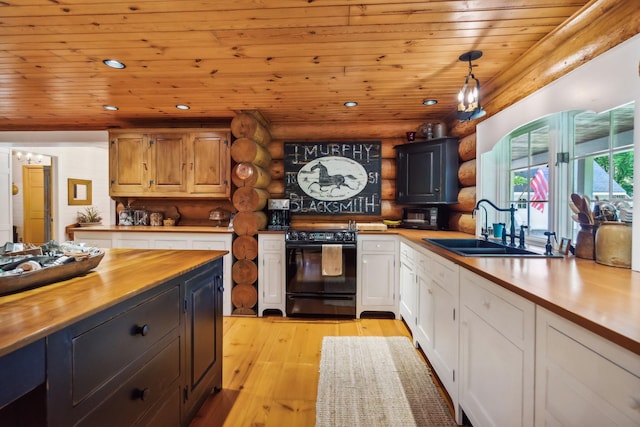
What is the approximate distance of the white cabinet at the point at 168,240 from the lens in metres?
3.43

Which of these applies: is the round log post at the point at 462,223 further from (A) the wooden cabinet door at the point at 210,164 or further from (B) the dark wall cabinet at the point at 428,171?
(A) the wooden cabinet door at the point at 210,164

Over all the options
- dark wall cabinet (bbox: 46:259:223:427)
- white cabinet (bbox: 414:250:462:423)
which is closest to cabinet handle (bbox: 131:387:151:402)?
dark wall cabinet (bbox: 46:259:223:427)

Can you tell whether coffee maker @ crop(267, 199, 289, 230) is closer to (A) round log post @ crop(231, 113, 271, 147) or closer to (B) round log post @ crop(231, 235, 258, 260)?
(B) round log post @ crop(231, 235, 258, 260)

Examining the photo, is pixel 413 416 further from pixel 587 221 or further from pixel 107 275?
pixel 107 275

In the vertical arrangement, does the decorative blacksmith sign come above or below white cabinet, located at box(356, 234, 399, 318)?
above

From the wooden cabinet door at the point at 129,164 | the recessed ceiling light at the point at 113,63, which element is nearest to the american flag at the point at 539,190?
the recessed ceiling light at the point at 113,63

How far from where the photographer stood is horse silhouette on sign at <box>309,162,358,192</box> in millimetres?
3965

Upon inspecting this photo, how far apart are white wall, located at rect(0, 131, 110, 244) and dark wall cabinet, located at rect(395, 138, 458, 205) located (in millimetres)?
3832

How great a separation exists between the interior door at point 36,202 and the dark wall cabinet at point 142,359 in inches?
275

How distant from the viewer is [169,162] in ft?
12.1

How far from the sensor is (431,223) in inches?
141

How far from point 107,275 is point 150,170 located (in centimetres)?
272

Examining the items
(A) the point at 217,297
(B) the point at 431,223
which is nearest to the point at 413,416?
(A) the point at 217,297

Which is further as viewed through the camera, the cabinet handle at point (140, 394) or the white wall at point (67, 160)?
the white wall at point (67, 160)
